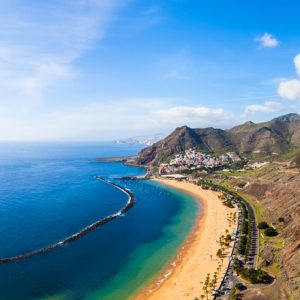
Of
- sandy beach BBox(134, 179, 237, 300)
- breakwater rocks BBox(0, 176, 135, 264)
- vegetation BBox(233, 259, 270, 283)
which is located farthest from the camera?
breakwater rocks BBox(0, 176, 135, 264)

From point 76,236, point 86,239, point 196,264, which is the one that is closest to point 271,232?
point 196,264

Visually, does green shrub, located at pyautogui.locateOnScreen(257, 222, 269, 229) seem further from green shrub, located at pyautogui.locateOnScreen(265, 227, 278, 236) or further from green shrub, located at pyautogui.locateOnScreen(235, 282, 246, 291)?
green shrub, located at pyautogui.locateOnScreen(235, 282, 246, 291)

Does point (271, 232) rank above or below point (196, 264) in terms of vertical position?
above

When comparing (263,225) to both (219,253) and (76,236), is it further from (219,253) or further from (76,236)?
(76,236)

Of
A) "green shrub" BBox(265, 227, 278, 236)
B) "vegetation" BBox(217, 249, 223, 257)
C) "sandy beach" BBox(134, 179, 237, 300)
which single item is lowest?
"sandy beach" BBox(134, 179, 237, 300)

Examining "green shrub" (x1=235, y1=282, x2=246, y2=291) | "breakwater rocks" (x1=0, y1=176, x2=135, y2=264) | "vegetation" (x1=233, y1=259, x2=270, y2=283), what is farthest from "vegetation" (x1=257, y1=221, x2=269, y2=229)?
"breakwater rocks" (x1=0, y1=176, x2=135, y2=264)

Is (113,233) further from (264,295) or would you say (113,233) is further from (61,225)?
(264,295)

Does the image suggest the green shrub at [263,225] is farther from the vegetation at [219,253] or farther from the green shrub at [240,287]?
the green shrub at [240,287]
